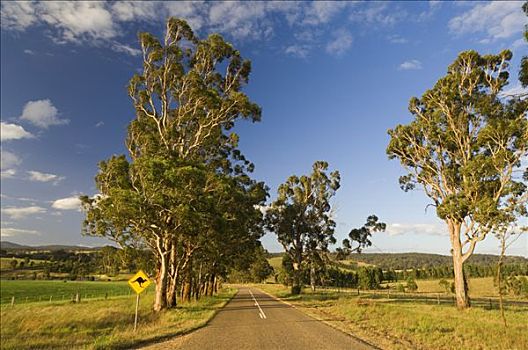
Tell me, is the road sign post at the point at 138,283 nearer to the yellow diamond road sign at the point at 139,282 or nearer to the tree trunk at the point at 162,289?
the yellow diamond road sign at the point at 139,282

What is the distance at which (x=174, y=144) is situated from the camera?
27.2 m

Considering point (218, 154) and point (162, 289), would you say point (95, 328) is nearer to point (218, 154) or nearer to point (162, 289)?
point (162, 289)

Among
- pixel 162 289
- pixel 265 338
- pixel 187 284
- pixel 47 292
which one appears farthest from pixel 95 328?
pixel 47 292

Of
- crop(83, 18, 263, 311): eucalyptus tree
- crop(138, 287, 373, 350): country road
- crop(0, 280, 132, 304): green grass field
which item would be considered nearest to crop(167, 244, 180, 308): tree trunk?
crop(83, 18, 263, 311): eucalyptus tree

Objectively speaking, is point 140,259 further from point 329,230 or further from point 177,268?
point 329,230

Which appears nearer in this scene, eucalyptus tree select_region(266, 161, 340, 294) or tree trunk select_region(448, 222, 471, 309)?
tree trunk select_region(448, 222, 471, 309)

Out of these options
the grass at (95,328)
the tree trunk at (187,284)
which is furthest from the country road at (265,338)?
the tree trunk at (187,284)

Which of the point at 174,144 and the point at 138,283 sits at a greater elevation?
the point at 174,144

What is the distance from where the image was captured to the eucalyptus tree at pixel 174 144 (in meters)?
21.5

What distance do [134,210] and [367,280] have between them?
85.1 meters

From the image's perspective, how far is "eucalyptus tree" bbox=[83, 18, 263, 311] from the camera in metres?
21.5

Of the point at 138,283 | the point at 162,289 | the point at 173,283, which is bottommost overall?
the point at 162,289

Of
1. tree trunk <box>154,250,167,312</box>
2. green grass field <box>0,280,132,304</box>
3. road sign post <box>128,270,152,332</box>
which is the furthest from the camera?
green grass field <box>0,280,132,304</box>

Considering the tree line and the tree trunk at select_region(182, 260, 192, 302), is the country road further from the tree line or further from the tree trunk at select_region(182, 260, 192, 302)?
the tree trunk at select_region(182, 260, 192, 302)
